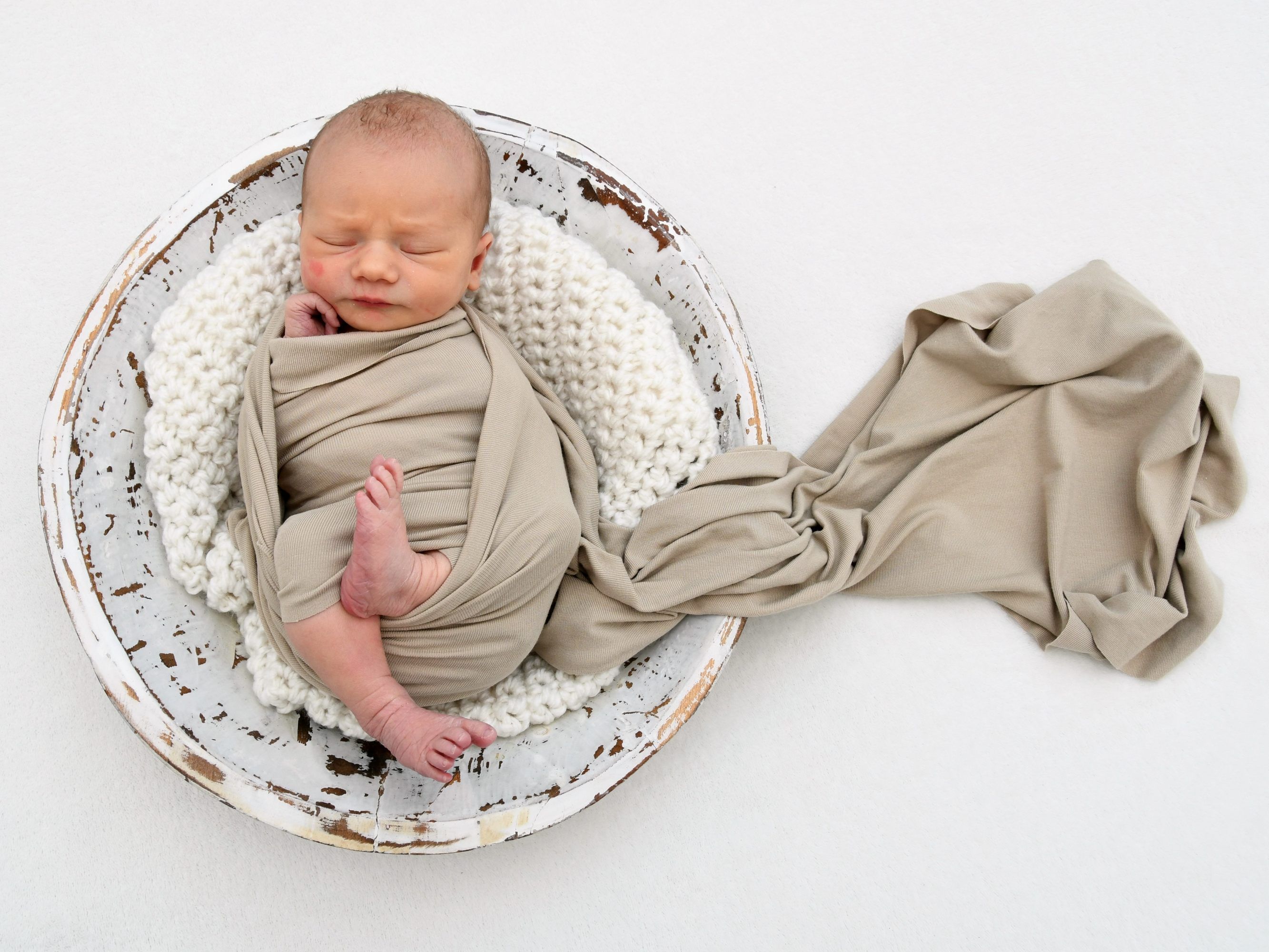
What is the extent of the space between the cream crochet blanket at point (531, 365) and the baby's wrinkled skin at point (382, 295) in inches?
3.6

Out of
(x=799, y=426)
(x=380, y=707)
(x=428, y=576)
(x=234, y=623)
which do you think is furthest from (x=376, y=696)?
(x=799, y=426)

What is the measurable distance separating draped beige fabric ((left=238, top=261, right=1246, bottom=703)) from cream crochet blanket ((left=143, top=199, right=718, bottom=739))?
4cm

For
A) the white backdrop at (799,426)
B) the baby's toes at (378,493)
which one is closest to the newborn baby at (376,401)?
the baby's toes at (378,493)

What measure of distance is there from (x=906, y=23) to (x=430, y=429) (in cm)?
99

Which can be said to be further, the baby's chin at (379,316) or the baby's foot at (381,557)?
the baby's chin at (379,316)

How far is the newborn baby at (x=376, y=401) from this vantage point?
0.88 metres

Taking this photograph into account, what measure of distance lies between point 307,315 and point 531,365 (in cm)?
27

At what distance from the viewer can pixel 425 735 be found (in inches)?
35.0

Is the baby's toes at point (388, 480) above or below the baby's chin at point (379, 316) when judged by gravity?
below

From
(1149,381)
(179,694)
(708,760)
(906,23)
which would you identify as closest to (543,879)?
(708,760)

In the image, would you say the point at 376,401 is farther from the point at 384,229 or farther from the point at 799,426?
the point at 799,426

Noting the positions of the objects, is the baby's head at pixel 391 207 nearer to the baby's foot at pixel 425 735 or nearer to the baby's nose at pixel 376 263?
the baby's nose at pixel 376 263

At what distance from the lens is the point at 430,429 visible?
0.97 meters

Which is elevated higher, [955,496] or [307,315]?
[307,315]
